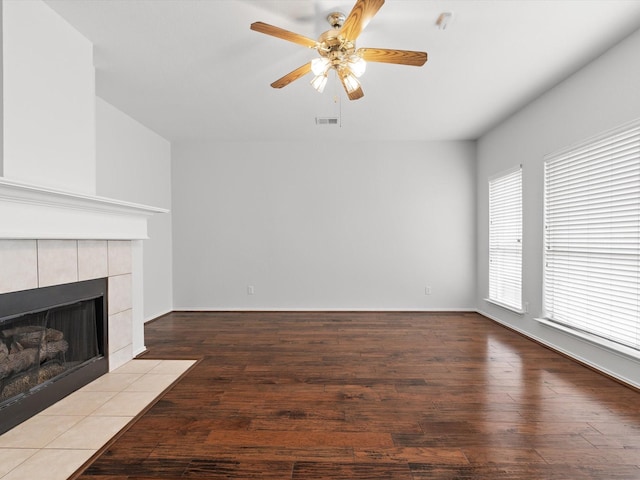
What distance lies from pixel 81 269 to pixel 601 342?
416cm

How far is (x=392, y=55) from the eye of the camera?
2.29 metres

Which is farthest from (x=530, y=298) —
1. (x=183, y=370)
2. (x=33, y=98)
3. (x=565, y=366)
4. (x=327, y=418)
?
(x=33, y=98)

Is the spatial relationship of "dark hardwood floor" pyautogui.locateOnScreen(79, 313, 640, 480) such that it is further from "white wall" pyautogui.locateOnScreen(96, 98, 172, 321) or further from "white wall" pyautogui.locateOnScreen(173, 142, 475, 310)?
"white wall" pyautogui.locateOnScreen(173, 142, 475, 310)

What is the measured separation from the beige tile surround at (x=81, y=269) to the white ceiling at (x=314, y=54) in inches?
63.1

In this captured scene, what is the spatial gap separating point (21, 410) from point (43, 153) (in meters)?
1.61

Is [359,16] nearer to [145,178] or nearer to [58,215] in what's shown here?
[58,215]

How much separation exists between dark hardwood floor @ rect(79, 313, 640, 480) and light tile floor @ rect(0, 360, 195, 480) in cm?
13

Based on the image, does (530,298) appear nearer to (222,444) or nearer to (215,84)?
(222,444)

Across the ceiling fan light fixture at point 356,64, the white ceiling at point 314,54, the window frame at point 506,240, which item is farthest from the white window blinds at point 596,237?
the ceiling fan light fixture at point 356,64

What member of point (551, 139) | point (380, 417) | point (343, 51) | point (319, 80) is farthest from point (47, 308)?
point (551, 139)

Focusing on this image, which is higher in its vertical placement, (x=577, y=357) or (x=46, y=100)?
(x=46, y=100)

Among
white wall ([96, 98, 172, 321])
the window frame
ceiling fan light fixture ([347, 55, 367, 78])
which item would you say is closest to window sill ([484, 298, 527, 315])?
the window frame

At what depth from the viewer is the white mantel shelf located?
6.29 feet

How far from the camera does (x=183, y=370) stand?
2.89 m
